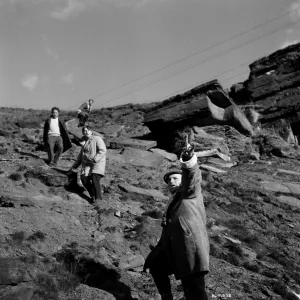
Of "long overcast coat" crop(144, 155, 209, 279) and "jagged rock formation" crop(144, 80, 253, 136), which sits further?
"jagged rock formation" crop(144, 80, 253, 136)

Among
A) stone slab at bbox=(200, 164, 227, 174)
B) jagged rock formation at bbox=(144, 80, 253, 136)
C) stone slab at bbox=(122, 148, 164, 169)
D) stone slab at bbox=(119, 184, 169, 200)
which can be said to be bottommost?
stone slab at bbox=(119, 184, 169, 200)

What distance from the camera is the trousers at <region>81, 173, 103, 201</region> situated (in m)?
9.73

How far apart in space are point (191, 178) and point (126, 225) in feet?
12.9

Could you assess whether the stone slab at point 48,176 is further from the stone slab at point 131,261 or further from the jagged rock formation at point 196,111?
the jagged rock formation at point 196,111

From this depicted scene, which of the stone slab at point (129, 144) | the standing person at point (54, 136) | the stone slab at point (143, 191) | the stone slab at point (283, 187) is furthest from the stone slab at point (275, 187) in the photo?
the standing person at point (54, 136)

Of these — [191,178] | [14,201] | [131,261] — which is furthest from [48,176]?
[191,178]

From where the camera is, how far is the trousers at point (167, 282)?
5141 millimetres

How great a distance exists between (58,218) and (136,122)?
52.3 feet

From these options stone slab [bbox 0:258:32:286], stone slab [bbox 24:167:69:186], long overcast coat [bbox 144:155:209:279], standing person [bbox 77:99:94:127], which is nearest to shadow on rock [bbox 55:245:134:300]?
stone slab [bbox 0:258:32:286]

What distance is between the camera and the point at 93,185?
32.3 feet

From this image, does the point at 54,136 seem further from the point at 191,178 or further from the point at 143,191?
the point at 191,178

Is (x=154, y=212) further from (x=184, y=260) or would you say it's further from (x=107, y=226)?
(x=184, y=260)

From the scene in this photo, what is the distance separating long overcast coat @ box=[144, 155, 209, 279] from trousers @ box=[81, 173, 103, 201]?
4423mm

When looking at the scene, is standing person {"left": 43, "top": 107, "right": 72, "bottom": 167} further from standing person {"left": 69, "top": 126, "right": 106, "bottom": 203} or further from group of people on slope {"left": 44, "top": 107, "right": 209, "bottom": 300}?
group of people on slope {"left": 44, "top": 107, "right": 209, "bottom": 300}
